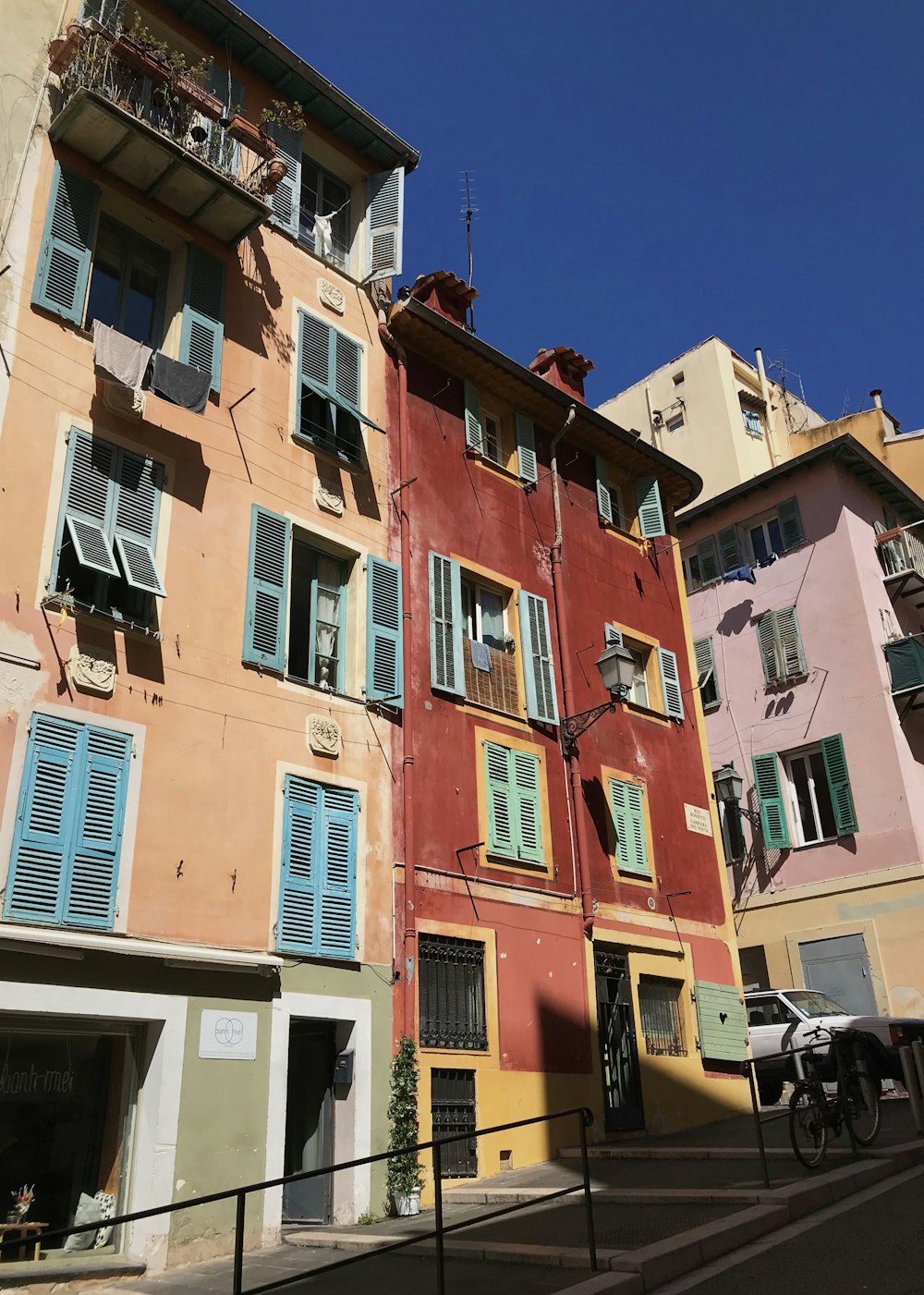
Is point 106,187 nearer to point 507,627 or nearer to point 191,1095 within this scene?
point 507,627

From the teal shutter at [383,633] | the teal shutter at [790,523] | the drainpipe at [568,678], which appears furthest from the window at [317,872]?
the teal shutter at [790,523]

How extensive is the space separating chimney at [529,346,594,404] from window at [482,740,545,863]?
766 cm

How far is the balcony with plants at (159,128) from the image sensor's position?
1240 centimetres

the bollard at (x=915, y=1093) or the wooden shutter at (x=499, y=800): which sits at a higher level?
the wooden shutter at (x=499, y=800)

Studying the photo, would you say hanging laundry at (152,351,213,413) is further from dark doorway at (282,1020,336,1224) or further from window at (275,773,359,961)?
dark doorway at (282,1020,336,1224)

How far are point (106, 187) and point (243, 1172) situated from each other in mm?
11064

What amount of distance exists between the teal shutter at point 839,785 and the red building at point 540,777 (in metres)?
4.96

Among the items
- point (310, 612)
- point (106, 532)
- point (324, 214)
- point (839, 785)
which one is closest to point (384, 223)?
point (324, 214)

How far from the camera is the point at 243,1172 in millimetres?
10211

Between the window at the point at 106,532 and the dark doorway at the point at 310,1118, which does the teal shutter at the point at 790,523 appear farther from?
the dark doorway at the point at 310,1118

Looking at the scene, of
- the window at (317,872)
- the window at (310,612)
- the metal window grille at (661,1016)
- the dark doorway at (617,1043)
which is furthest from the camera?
the metal window grille at (661,1016)

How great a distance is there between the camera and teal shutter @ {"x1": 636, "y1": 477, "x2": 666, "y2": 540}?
778 inches

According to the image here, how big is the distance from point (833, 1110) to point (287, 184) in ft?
45.3

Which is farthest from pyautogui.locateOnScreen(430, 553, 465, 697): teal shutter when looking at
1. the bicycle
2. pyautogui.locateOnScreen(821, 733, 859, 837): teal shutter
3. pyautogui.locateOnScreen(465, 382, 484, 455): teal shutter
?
pyautogui.locateOnScreen(821, 733, 859, 837): teal shutter
